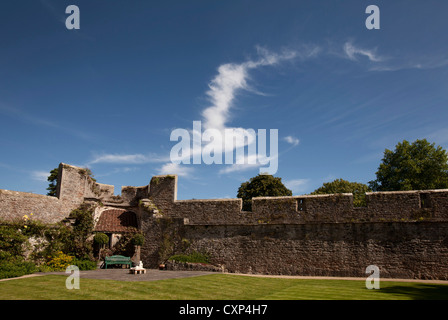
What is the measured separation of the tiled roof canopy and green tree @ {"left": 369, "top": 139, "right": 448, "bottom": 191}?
86.9ft

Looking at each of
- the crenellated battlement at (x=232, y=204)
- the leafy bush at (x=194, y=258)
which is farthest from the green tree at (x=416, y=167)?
the leafy bush at (x=194, y=258)

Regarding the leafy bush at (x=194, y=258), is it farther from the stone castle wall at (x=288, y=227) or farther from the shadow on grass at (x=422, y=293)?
the shadow on grass at (x=422, y=293)

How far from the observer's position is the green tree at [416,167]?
110ft

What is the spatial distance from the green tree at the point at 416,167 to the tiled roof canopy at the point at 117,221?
2650 cm

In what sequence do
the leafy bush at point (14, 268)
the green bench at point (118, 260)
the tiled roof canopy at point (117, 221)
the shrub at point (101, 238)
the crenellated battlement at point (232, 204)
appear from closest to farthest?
the leafy bush at point (14, 268)
the crenellated battlement at point (232, 204)
the green bench at point (118, 260)
the shrub at point (101, 238)
the tiled roof canopy at point (117, 221)

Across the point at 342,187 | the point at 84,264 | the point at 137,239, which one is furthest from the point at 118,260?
the point at 342,187

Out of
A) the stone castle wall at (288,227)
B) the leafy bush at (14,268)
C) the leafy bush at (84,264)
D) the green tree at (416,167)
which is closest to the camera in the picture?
the leafy bush at (14,268)

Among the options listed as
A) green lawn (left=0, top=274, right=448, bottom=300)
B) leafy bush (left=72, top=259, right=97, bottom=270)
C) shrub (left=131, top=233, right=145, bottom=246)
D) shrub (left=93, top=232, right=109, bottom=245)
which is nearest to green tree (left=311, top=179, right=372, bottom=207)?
shrub (left=131, top=233, right=145, bottom=246)

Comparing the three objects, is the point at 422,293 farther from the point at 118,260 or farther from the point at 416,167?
the point at 416,167

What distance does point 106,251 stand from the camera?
2109cm

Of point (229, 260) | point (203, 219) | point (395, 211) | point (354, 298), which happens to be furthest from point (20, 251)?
point (395, 211)

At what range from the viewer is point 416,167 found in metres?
34.0

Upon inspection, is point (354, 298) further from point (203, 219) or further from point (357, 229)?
point (203, 219)

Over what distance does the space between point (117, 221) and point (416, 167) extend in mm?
29012
